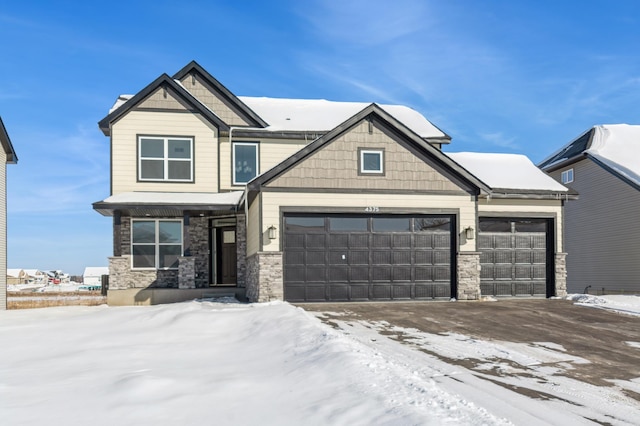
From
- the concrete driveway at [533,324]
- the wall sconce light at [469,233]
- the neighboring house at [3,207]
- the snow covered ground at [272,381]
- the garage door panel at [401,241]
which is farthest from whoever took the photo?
the neighboring house at [3,207]

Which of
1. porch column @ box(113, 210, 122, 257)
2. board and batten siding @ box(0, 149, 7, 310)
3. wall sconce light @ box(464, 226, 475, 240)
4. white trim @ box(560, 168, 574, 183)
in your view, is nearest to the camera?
wall sconce light @ box(464, 226, 475, 240)

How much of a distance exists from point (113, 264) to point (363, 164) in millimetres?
8918

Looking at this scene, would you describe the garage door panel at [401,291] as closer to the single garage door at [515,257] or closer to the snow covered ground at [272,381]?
the single garage door at [515,257]

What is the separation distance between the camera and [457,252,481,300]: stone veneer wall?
15953mm

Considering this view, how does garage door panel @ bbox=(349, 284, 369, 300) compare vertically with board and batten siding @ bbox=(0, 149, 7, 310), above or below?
below

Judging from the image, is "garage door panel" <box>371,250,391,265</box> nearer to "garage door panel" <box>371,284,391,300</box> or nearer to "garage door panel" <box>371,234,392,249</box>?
"garage door panel" <box>371,234,392,249</box>

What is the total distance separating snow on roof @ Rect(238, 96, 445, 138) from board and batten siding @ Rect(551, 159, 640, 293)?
7.40 meters

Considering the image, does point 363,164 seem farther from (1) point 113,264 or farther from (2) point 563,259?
(1) point 113,264

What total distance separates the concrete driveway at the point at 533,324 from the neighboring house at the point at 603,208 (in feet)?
21.0

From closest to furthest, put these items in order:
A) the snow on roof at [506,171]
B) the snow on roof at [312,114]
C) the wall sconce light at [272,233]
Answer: the wall sconce light at [272,233], the snow on roof at [506,171], the snow on roof at [312,114]

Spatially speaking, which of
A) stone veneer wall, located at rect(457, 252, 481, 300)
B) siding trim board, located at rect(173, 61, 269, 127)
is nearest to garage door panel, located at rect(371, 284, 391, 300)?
stone veneer wall, located at rect(457, 252, 481, 300)

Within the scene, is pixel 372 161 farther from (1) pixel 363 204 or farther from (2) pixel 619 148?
(2) pixel 619 148

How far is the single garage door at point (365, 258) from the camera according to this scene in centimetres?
1534

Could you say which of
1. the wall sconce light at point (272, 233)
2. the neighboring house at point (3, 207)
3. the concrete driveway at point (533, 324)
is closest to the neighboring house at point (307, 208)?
the wall sconce light at point (272, 233)
